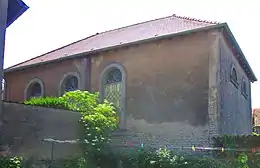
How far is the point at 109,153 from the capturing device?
12219 mm

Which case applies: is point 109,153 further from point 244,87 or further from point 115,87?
point 244,87

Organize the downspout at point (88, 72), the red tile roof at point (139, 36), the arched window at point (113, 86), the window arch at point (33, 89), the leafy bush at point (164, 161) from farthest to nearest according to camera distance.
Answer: the window arch at point (33, 89) < the downspout at point (88, 72) < the arched window at point (113, 86) < the red tile roof at point (139, 36) < the leafy bush at point (164, 161)

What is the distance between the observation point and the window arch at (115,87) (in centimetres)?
1630

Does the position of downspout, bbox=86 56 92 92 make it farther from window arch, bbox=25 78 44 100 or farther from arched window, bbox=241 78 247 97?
arched window, bbox=241 78 247 97

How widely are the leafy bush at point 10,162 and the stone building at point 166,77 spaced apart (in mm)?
6059

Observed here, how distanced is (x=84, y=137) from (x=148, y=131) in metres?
3.35

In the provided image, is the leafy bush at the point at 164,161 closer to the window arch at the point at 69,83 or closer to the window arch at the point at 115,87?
the window arch at the point at 115,87

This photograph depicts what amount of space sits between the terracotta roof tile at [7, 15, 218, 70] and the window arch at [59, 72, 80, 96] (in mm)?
988

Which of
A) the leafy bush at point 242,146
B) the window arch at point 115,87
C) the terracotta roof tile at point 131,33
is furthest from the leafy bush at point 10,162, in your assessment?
the terracotta roof tile at point 131,33

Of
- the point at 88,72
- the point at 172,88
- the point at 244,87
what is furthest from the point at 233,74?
the point at 88,72

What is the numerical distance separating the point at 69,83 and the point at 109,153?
7069mm

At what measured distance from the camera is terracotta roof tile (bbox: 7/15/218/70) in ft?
52.2

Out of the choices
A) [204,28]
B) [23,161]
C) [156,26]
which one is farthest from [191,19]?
[23,161]

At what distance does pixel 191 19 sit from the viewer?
56.2 feet
